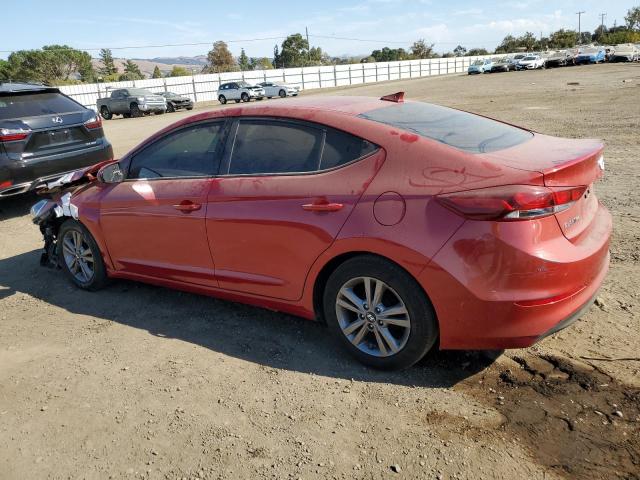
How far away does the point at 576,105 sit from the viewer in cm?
1808

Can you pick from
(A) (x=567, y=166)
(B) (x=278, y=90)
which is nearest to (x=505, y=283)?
(A) (x=567, y=166)

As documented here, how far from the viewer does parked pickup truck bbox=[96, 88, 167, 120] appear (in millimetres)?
31484

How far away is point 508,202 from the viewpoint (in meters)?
2.78

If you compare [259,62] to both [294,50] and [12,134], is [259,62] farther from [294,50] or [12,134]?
[12,134]

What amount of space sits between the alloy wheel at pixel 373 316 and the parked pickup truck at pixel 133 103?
101 ft

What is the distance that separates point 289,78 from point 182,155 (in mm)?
55869

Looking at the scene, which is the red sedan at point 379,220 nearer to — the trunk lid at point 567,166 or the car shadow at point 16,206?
the trunk lid at point 567,166

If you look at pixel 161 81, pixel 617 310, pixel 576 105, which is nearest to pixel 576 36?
pixel 161 81

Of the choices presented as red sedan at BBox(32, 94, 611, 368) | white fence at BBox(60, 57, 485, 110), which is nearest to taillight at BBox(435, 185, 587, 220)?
red sedan at BBox(32, 94, 611, 368)

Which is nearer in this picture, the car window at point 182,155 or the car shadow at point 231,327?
the car shadow at point 231,327

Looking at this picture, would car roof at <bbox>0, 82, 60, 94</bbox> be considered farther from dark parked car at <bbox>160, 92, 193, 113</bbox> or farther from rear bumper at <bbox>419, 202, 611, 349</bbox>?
dark parked car at <bbox>160, 92, 193, 113</bbox>

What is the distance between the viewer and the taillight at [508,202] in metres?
2.78

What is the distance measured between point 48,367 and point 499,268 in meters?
3.04

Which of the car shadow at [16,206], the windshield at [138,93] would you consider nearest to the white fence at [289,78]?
the windshield at [138,93]
